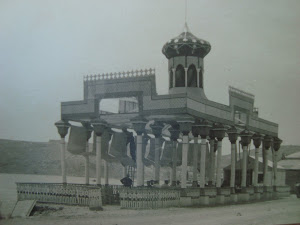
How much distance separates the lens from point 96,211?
15.0m

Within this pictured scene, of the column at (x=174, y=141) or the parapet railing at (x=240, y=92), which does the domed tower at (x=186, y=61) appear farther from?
the column at (x=174, y=141)

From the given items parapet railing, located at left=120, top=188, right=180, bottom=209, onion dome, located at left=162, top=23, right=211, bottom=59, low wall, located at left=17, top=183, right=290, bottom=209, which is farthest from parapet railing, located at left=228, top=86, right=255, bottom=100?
parapet railing, located at left=120, top=188, right=180, bottom=209

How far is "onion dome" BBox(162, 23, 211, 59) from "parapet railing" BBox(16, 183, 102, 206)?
331 inches

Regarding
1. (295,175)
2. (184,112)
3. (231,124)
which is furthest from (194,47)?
(295,175)

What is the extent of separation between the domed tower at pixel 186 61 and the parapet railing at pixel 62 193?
25.0 ft

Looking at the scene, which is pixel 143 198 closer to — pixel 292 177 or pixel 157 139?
pixel 157 139

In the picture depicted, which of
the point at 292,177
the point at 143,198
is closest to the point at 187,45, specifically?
the point at 143,198

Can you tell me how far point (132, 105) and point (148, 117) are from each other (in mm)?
2361

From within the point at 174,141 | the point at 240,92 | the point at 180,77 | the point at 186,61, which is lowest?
the point at 174,141

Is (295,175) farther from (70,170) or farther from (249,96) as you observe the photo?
(70,170)

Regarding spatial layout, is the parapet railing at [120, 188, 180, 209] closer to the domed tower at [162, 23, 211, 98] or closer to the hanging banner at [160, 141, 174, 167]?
the hanging banner at [160, 141, 174, 167]

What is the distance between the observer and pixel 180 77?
21781 mm

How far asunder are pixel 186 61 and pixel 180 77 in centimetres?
87

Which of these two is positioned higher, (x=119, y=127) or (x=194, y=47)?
(x=194, y=47)
